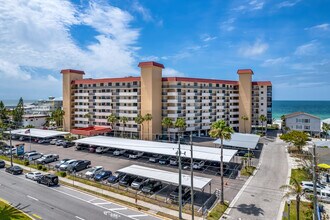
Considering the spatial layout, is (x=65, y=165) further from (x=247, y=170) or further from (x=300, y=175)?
(x=300, y=175)

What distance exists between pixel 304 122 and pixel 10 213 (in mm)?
86833

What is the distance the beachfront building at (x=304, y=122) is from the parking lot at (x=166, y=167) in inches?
1854

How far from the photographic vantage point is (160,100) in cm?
7281

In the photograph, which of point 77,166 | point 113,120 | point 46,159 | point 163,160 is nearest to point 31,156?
point 46,159

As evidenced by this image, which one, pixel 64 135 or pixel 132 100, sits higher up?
pixel 132 100

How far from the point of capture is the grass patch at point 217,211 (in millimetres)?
24403

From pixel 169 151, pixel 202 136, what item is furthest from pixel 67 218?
pixel 202 136

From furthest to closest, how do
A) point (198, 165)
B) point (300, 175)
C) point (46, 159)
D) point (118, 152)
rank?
point (118, 152)
point (46, 159)
point (198, 165)
point (300, 175)

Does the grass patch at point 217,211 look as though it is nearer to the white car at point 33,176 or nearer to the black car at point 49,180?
the black car at point 49,180

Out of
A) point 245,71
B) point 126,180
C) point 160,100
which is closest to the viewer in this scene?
point 126,180

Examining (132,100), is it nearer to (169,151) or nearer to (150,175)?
(169,151)

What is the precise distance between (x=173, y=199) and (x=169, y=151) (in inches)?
637

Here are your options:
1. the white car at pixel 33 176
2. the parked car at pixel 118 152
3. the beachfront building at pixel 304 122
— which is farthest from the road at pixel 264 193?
the beachfront building at pixel 304 122

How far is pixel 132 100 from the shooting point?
243ft
